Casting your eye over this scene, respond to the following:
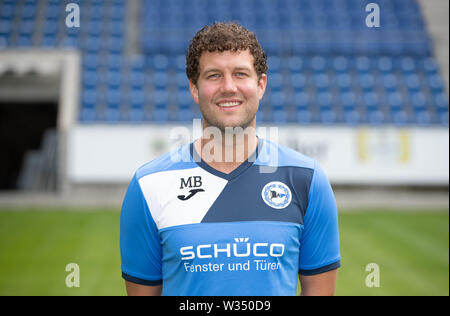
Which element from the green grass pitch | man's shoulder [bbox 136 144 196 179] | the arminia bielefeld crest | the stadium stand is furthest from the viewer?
the stadium stand

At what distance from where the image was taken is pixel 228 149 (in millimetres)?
1673

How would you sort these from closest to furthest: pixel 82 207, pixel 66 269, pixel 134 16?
pixel 66 269 < pixel 82 207 < pixel 134 16

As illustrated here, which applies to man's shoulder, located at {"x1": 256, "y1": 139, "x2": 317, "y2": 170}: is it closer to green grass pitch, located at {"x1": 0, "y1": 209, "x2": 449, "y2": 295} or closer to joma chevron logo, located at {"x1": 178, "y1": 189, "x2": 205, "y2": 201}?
joma chevron logo, located at {"x1": 178, "y1": 189, "x2": 205, "y2": 201}

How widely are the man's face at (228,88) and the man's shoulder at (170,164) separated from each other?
0.24 metres

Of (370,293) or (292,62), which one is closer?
(370,293)

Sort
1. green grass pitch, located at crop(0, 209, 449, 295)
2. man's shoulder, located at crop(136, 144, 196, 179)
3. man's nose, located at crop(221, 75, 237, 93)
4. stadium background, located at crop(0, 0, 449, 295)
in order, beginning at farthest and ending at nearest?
stadium background, located at crop(0, 0, 449, 295) → green grass pitch, located at crop(0, 209, 449, 295) → man's shoulder, located at crop(136, 144, 196, 179) → man's nose, located at crop(221, 75, 237, 93)

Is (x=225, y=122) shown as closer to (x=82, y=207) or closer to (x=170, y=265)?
(x=170, y=265)

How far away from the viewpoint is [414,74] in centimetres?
1162

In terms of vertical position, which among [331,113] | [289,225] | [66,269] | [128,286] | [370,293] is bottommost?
[370,293]

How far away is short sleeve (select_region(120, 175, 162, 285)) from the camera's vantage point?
165cm

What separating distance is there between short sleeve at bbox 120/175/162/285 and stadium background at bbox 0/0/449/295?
12.1 ft

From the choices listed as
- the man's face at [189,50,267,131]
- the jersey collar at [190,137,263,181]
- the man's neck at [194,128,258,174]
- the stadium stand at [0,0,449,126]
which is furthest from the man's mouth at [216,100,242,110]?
the stadium stand at [0,0,449,126]

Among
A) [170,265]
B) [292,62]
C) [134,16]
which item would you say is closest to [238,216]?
[170,265]

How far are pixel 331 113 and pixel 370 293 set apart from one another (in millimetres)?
6754
